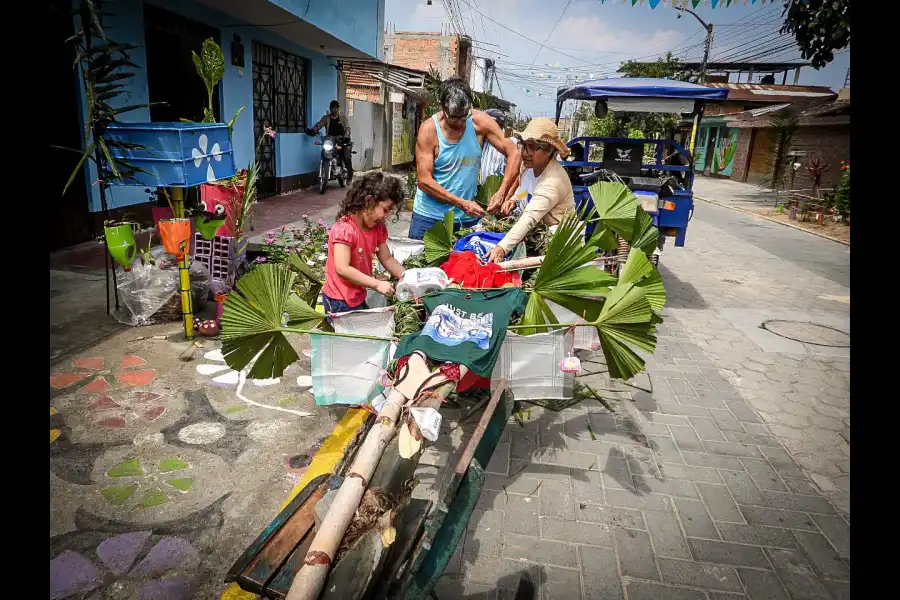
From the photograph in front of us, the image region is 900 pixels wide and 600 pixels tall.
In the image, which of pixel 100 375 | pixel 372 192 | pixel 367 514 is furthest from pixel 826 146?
pixel 367 514

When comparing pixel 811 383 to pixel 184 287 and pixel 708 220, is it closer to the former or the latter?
pixel 184 287

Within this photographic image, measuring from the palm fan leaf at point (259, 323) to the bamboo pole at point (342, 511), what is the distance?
2.39ft

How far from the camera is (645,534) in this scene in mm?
2633

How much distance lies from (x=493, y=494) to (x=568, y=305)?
41.3 inches

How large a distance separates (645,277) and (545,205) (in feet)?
2.87

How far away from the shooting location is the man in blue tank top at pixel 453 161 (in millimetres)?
3994

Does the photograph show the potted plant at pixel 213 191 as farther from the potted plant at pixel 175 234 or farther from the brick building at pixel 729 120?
the brick building at pixel 729 120

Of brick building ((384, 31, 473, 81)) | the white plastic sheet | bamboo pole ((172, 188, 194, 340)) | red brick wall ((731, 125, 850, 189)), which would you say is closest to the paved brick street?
the white plastic sheet

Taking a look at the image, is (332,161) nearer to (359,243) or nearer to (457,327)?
(359,243)

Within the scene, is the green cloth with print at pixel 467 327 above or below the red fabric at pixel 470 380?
above

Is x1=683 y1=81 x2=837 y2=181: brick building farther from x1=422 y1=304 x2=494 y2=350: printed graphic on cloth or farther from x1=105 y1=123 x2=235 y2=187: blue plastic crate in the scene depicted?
x1=422 y1=304 x2=494 y2=350: printed graphic on cloth

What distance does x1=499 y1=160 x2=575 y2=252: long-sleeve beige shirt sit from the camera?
3.38m

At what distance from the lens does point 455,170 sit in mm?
4141

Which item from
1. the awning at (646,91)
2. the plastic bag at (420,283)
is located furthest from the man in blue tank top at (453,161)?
the awning at (646,91)
